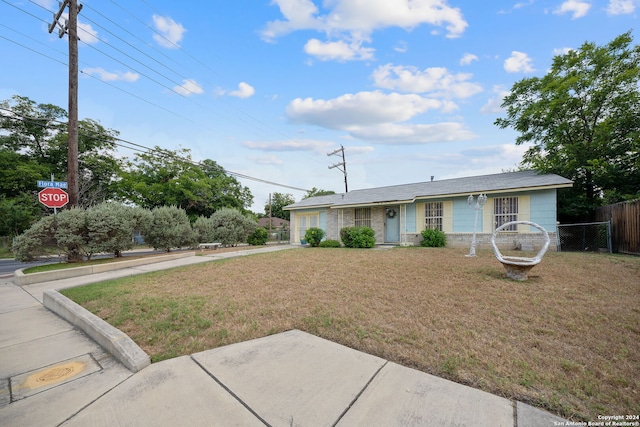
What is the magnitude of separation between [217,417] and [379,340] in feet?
6.09

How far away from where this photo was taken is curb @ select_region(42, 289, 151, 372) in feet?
8.94

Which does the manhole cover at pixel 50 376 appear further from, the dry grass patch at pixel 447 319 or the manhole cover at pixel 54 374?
the dry grass patch at pixel 447 319

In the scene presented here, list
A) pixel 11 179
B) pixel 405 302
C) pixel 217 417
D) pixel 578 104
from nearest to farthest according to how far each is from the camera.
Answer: pixel 217 417
pixel 405 302
pixel 578 104
pixel 11 179

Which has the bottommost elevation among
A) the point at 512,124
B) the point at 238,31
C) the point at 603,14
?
the point at 512,124

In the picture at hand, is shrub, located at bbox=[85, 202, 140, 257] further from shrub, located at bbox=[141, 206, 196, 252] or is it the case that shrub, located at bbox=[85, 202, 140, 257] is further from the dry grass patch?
the dry grass patch

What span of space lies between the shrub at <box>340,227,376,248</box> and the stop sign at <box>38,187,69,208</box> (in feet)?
37.9

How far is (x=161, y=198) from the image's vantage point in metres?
26.9

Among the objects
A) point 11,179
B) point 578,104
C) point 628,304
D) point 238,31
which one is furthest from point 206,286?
point 11,179

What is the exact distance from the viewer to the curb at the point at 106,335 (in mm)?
2725

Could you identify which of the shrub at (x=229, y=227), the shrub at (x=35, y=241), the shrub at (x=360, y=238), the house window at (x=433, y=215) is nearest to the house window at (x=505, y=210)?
the house window at (x=433, y=215)

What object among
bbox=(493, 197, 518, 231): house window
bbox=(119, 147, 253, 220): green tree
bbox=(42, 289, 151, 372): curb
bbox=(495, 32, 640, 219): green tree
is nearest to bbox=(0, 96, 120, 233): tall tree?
bbox=(119, 147, 253, 220): green tree

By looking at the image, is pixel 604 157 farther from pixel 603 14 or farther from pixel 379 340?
pixel 379 340

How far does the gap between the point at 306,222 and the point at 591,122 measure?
16225 mm

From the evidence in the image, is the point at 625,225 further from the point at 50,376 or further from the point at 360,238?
the point at 50,376
